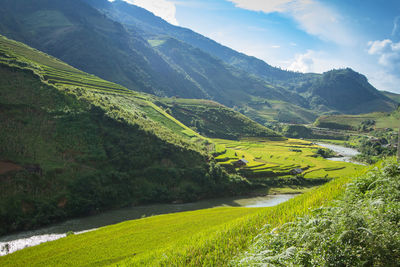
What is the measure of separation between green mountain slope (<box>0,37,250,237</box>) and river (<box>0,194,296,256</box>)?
1.67 m

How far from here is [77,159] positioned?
1730 inches

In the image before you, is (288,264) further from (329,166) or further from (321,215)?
(329,166)

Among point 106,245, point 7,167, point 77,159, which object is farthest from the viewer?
point 77,159

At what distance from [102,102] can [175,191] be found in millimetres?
31373

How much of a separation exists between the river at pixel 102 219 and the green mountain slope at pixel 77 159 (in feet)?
5.48

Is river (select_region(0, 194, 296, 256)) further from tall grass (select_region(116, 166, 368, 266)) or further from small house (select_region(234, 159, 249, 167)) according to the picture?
tall grass (select_region(116, 166, 368, 266))

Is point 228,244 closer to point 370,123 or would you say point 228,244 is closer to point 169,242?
point 169,242

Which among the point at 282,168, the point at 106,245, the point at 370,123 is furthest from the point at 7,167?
the point at 370,123

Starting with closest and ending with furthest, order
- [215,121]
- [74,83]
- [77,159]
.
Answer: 1. [77,159]
2. [74,83]
3. [215,121]

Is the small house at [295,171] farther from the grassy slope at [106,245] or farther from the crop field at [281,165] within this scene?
the grassy slope at [106,245]

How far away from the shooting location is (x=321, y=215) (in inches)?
283

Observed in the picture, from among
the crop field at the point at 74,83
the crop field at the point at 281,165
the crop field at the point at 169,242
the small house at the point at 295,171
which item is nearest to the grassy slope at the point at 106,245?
the crop field at the point at 169,242

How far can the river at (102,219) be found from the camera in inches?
1103

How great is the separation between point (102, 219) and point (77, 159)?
13149mm
